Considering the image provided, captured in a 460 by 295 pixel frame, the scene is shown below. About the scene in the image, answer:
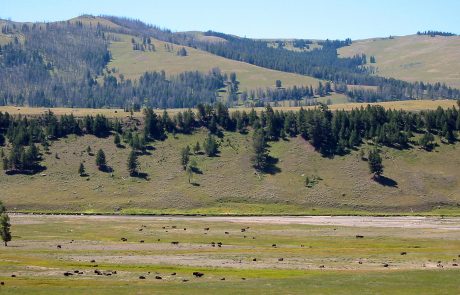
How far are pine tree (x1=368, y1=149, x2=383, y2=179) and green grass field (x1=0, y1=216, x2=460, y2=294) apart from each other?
5967 centimetres

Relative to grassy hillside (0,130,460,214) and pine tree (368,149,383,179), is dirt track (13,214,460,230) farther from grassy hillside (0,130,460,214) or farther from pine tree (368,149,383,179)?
pine tree (368,149,383,179)

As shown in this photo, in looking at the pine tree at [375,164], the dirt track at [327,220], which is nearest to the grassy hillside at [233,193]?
the pine tree at [375,164]

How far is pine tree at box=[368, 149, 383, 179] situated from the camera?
193750 mm

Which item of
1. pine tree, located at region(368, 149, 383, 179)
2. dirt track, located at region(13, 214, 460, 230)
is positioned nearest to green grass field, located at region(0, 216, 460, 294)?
dirt track, located at region(13, 214, 460, 230)

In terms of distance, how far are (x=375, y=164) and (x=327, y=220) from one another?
145 feet

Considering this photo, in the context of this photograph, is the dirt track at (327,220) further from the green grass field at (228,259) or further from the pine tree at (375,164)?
the pine tree at (375,164)

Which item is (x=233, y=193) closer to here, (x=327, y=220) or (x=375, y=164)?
(x=327, y=220)

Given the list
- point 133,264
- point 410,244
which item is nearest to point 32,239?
point 133,264

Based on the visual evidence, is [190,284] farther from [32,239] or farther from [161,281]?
[32,239]

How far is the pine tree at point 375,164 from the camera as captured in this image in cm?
19375

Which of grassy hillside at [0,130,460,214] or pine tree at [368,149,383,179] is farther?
pine tree at [368,149,383,179]

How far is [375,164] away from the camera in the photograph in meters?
194

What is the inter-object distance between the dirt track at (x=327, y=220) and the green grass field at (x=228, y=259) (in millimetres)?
8766

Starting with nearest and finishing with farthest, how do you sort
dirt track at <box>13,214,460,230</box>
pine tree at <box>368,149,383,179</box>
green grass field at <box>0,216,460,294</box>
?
green grass field at <box>0,216,460,294</box> → dirt track at <box>13,214,460,230</box> → pine tree at <box>368,149,383,179</box>
